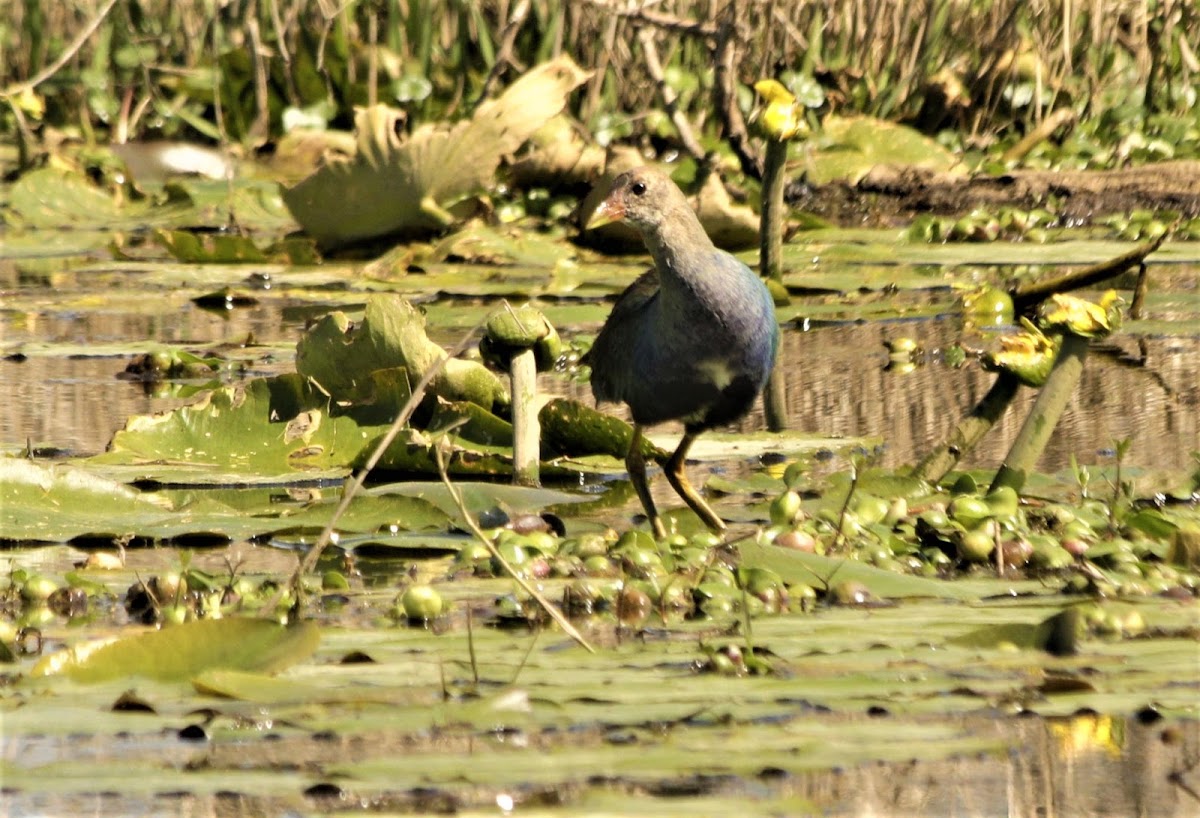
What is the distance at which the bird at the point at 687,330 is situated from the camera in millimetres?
3686

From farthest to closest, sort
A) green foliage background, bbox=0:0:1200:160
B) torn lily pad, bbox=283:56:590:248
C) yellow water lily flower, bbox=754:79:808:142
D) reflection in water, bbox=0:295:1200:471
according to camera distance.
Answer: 1. green foliage background, bbox=0:0:1200:160
2. torn lily pad, bbox=283:56:590:248
3. yellow water lily flower, bbox=754:79:808:142
4. reflection in water, bbox=0:295:1200:471

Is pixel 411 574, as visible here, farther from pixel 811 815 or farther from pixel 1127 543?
pixel 811 815

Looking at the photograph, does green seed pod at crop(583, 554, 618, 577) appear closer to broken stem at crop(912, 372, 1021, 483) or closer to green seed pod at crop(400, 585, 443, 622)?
green seed pod at crop(400, 585, 443, 622)

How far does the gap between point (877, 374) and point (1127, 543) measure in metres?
2.17

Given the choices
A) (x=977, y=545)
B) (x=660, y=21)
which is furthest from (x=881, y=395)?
(x=660, y=21)

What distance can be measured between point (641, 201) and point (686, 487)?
55 centimetres

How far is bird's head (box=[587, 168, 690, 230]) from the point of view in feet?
12.2

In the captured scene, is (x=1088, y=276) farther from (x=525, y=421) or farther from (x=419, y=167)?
(x=419, y=167)

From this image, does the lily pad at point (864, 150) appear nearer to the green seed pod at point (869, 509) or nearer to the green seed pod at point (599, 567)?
the green seed pod at point (869, 509)

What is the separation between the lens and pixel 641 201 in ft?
12.2

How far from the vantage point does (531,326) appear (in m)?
3.71

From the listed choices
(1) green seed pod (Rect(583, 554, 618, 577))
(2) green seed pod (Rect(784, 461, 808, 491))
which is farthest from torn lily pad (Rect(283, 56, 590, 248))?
(1) green seed pod (Rect(583, 554, 618, 577))

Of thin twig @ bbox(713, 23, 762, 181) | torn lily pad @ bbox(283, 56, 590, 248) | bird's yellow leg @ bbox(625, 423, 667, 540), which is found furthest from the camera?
thin twig @ bbox(713, 23, 762, 181)

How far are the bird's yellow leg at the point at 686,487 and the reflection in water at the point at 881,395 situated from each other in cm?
44
